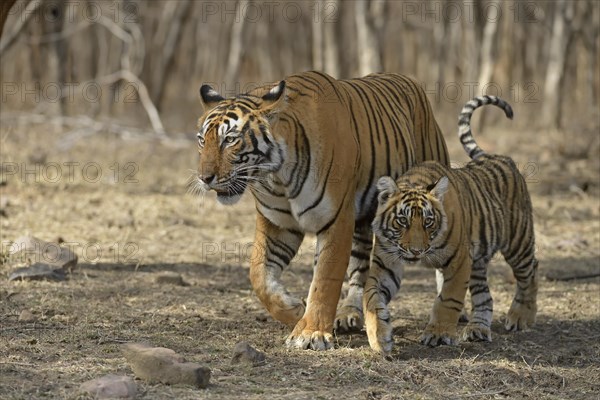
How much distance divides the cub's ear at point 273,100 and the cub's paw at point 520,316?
1.86 m

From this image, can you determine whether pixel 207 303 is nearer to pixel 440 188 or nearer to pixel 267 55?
pixel 440 188

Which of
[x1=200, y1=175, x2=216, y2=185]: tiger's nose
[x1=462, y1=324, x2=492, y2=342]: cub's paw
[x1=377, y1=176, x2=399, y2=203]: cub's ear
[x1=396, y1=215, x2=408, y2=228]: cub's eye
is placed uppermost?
[x1=200, y1=175, x2=216, y2=185]: tiger's nose

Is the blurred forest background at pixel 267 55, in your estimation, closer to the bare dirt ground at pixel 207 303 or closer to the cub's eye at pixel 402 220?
the bare dirt ground at pixel 207 303

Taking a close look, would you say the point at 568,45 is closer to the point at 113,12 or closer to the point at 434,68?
the point at 434,68

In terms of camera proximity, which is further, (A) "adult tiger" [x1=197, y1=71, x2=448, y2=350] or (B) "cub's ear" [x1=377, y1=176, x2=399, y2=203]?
(B) "cub's ear" [x1=377, y1=176, x2=399, y2=203]

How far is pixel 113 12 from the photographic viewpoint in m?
19.7

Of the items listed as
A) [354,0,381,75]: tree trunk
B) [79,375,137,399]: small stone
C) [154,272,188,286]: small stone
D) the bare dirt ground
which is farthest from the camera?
[354,0,381,75]: tree trunk

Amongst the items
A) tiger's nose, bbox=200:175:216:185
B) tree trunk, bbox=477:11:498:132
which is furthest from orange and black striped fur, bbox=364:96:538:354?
tree trunk, bbox=477:11:498:132

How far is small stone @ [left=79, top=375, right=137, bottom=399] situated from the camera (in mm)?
3959

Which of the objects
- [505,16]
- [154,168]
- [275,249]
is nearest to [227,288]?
[275,249]

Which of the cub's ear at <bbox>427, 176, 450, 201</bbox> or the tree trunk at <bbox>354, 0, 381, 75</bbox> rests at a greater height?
the tree trunk at <bbox>354, 0, 381, 75</bbox>

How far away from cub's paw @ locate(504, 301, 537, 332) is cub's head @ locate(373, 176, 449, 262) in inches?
40.6

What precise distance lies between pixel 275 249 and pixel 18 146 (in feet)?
22.3

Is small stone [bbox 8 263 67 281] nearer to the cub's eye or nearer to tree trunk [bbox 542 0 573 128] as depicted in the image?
the cub's eye
